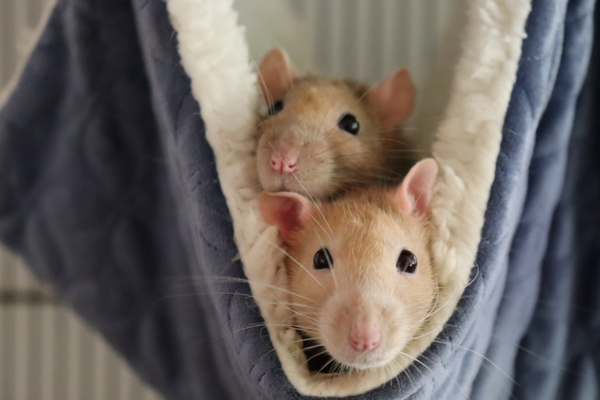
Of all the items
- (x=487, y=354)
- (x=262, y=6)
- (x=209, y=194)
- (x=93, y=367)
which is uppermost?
(x=262, y=6)

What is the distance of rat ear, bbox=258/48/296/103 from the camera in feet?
2.82

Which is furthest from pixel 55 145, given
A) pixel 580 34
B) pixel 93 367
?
pixel 580 34

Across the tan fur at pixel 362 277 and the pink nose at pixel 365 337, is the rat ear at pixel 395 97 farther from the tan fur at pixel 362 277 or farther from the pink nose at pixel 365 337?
the pink nose at pixel 365 337

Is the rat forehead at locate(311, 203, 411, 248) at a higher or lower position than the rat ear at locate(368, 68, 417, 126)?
lower

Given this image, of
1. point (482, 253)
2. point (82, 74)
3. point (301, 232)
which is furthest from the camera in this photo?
point (82, 74)

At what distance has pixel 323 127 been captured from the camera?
0.80 metres

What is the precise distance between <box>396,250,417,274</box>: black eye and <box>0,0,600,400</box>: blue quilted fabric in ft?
0.28

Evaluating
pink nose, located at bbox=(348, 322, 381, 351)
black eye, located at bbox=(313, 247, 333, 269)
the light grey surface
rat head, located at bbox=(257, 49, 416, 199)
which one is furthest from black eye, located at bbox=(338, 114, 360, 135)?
the light grey surface

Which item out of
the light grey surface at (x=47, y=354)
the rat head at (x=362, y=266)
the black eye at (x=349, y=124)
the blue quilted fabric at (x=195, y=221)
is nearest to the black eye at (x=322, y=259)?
the rat head at (x=362, y=266)

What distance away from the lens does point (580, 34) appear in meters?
0.73

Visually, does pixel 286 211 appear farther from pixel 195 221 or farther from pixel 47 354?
pixel 47 354

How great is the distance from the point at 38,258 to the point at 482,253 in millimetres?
802

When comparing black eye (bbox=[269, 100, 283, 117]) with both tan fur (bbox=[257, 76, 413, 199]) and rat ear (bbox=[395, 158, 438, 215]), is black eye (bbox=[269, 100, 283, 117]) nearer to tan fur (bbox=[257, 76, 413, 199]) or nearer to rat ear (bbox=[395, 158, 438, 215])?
tan fur (bbox=[257, 76, 413, 199])

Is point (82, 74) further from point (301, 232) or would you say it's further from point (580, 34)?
point (580, 34)
